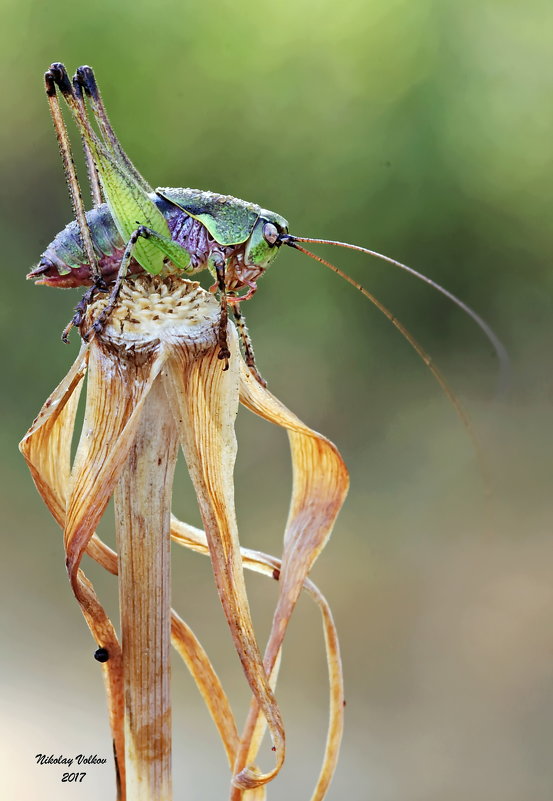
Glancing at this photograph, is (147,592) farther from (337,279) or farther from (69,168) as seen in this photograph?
(337,279)

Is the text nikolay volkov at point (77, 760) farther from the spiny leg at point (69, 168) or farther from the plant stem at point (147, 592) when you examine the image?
the spiny leg at point (69, 168)

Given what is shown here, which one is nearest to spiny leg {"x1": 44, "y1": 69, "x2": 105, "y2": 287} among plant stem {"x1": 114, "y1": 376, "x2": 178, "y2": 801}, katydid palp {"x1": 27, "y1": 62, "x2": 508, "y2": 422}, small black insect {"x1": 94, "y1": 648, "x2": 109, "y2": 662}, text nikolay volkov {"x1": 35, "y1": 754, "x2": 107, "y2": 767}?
katydid palp {"x1": 27, "y1": 62, "x2": 508, "y2": 422}

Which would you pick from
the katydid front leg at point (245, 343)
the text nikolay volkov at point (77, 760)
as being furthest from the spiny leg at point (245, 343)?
the text nikolay volkov at point (77, 760)

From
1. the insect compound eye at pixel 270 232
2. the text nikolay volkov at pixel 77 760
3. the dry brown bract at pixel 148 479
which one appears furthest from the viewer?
the text nikolay volkov at pixel 77 760

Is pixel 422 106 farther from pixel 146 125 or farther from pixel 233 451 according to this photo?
pixel 233 451

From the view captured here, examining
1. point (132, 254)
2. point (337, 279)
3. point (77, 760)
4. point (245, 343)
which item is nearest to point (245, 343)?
point (245, 343)

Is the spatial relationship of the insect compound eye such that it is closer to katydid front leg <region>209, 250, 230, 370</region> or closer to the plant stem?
katydid front leg <region>209, 250, 230, 370</region>

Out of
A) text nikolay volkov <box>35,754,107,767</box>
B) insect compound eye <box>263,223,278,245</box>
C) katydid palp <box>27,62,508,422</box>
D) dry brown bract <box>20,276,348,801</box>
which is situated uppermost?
insect compound eye <box>263,223,278,245</box>
